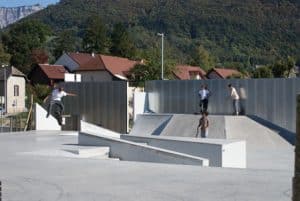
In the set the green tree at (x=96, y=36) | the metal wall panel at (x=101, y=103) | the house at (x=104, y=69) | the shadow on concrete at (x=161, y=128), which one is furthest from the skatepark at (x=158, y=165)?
the green tree at (x=96, y=36)

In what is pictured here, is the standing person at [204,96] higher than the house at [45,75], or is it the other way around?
the house at [45,75]

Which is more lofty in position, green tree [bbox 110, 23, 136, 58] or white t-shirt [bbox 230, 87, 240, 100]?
green tree [bbox 110, 23, 136, 58]

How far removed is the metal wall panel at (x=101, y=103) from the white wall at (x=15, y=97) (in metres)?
57.8

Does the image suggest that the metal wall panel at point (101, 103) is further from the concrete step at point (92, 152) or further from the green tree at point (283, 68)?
the green tree at point (283, 68)

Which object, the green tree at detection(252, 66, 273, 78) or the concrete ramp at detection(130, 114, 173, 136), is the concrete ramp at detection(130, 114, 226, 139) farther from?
the green tree at detection(252, 66, 273, 78)

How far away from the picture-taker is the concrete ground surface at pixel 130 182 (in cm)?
816

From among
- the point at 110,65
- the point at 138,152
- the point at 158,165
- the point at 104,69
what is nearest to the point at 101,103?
the point at 138,152

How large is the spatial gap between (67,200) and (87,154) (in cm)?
688

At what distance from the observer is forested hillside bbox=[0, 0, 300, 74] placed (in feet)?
481

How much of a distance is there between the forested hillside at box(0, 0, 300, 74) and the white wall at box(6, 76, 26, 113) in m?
49.8

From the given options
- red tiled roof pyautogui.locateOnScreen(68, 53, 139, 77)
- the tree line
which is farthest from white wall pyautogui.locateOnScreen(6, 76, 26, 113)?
the tree line

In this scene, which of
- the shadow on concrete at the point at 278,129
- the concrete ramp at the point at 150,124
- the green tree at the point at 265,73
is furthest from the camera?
the green tree at the point at 265,73

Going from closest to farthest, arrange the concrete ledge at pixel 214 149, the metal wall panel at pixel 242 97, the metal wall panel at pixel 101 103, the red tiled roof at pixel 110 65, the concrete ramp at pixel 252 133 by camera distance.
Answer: the concrete ledge at pixel 214 149
the concrete ramp at pixel 252 133
the metal wall panel at pixel 242 97
the metal wall panel at pixel 101 103
the red tiled roof at pixel 110 65

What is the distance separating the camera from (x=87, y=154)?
1482 centimetres
